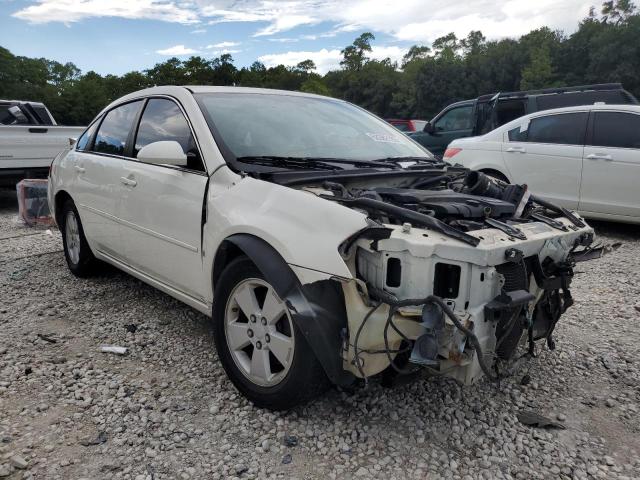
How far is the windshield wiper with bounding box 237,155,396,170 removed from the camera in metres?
3.01

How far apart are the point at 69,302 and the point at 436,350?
3.36 m

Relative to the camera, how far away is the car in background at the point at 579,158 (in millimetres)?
6332

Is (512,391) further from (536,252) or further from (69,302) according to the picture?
(69,302)

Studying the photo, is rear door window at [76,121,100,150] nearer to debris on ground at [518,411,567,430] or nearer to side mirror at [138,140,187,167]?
side mirror at [138,140,187,167]

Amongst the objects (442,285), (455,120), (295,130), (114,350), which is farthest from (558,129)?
(114,350)

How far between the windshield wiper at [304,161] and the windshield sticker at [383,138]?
1.72ft

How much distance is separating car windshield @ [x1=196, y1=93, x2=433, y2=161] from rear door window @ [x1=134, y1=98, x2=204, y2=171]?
0.18 metres

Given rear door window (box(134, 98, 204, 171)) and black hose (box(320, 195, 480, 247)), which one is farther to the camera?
rear door window (box(134, 98, 204, 171))

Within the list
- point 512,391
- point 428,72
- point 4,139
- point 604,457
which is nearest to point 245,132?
point 512,391

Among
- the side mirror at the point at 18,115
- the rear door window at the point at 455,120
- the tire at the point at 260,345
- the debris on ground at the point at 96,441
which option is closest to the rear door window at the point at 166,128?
the tire at the point at 260,345

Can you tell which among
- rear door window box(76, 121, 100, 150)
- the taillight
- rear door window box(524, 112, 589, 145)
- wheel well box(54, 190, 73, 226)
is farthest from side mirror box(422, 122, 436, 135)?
wheel well box(54, 190, 73, 226)

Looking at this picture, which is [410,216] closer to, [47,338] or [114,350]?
[114,350]

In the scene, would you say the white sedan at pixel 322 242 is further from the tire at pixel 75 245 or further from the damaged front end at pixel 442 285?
the tire at pixel 75 245

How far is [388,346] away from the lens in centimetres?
226
